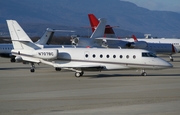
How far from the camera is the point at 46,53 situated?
3419 centimetres

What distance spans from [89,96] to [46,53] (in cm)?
1170

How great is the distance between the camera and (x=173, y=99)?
21797 millimetres

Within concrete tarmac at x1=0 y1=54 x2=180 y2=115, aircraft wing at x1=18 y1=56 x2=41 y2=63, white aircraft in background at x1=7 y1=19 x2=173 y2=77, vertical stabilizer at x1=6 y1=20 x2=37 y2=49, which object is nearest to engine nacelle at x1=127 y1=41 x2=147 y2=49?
vertical stabilizer at x1=6 y1=20 x2=37 y2=49

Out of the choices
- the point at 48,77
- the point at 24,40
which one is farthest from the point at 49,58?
the point at 24,40

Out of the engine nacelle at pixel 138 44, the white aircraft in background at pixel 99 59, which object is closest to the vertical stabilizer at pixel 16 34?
the white aircraft in background at pixel 99 59

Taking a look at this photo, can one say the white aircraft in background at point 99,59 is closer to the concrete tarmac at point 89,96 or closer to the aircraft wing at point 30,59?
the aircraft wing at point 30,59

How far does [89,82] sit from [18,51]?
25.2ft

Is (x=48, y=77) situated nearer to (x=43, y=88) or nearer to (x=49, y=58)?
(x=49, y=58)

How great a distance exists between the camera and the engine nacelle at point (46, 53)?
33.9 metres

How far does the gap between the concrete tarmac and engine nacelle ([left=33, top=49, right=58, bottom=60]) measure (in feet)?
5.64

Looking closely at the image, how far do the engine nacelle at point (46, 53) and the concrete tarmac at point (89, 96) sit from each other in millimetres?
1720

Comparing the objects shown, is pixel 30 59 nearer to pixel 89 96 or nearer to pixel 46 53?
pixel 46 53

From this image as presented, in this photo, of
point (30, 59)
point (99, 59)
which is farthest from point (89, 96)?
point (30, 59)

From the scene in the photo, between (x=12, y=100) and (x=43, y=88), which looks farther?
(x=43, y=88)
